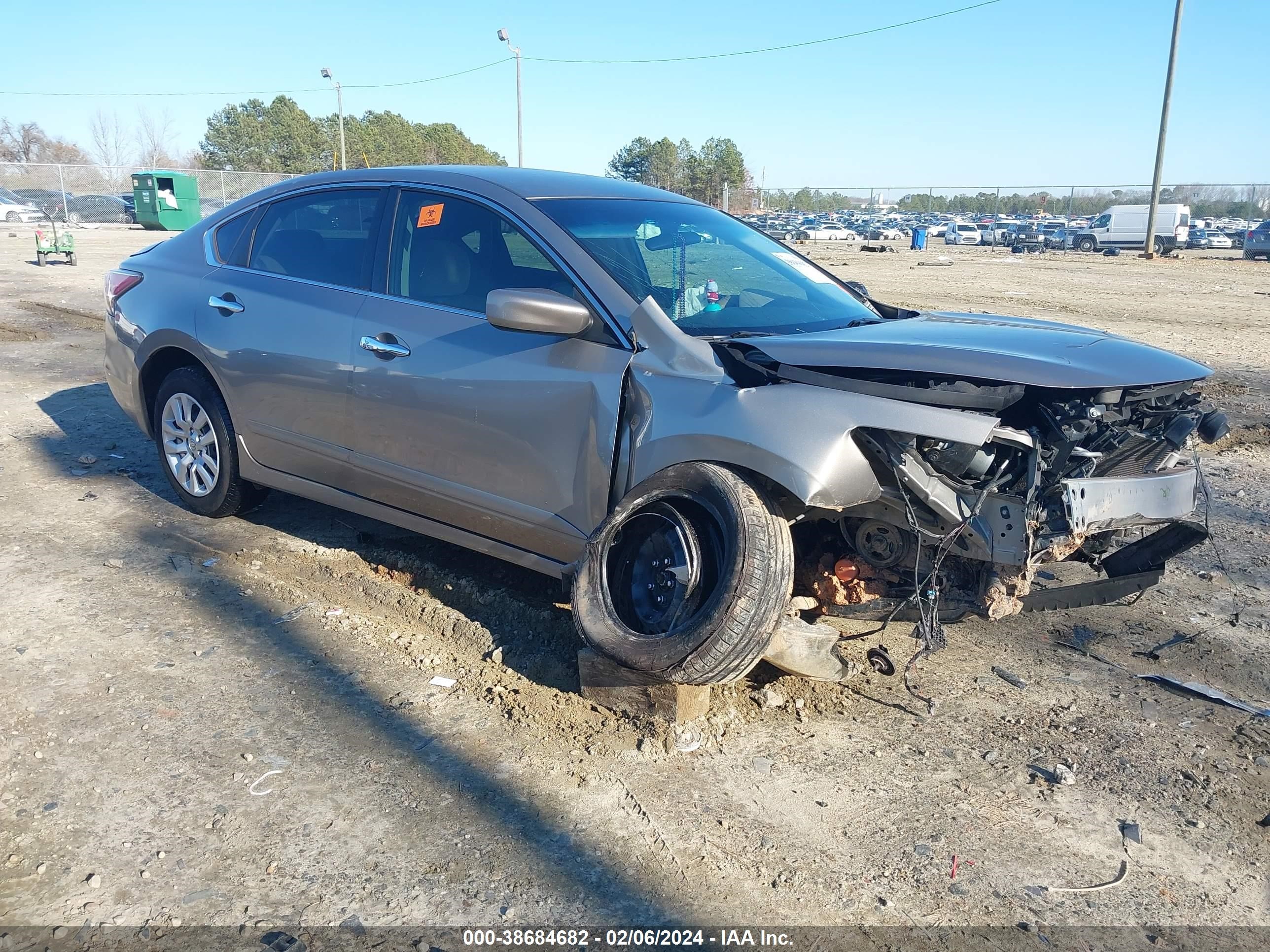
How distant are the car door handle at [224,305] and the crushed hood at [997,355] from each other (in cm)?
263

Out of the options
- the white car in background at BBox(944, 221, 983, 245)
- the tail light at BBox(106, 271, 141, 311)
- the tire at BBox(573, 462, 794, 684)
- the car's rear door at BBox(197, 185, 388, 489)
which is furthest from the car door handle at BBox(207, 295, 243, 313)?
the white car in background at BBox(944, 221, 983, 245)

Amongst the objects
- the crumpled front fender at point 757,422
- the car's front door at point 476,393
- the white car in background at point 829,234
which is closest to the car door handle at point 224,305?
the car's front door at point 476,393

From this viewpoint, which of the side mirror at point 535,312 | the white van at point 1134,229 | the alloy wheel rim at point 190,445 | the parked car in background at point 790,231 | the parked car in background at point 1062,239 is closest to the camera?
the side mirror at point 535,312

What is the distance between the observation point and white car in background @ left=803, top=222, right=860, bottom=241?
5016 cm

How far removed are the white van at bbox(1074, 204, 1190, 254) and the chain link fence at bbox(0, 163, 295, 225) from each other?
34.5 meters

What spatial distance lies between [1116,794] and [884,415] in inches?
54.0

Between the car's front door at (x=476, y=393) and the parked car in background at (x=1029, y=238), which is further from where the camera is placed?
the parked car in background at (x=1029, y=238)

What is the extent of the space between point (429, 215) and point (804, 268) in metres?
1.70

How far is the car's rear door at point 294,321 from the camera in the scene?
4.38 metres

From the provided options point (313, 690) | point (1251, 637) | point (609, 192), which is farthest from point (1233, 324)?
point (313, 690)

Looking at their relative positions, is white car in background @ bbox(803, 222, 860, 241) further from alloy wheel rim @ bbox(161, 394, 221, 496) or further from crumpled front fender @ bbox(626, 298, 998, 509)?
crumpled front fender @ bbox(626, 298, 998, 509)

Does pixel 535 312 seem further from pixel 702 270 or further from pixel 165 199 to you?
pixel 165 199

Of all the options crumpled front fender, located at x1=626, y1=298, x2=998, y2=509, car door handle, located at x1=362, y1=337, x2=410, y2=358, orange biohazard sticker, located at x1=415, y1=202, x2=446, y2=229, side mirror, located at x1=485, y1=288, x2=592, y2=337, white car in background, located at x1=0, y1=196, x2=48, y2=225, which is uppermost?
white car in background, located at x1=0, y1=196, x2=48, y2=225

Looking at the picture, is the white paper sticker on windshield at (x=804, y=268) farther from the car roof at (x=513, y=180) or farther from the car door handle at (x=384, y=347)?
the car door handle at (x=384, y=347)
